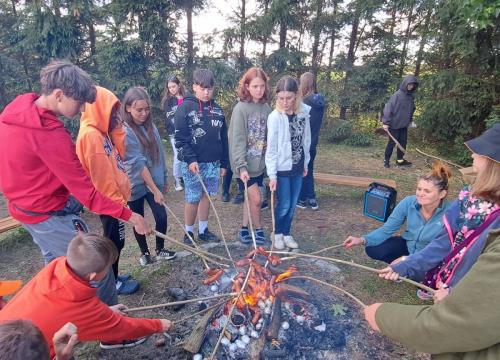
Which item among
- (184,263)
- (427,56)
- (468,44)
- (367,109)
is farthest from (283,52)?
(184,263)

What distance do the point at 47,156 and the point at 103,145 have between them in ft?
2.00

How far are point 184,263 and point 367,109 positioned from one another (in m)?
9.05

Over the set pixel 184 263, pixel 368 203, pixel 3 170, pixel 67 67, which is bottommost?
pixel 184 263

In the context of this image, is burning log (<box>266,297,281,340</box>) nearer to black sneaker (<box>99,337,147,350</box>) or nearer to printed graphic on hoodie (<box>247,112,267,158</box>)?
black sneaker (<box>99,337,147,350</box>)

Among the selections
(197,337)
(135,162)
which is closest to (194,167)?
(135,162)

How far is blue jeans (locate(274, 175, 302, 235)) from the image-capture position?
13.4 ft

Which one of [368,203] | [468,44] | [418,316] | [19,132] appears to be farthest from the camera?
[468,44]

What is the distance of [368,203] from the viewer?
16.5 feet

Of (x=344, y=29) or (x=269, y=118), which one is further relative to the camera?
(x=344, y=29)

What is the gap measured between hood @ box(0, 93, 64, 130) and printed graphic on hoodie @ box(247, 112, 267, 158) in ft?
7.42

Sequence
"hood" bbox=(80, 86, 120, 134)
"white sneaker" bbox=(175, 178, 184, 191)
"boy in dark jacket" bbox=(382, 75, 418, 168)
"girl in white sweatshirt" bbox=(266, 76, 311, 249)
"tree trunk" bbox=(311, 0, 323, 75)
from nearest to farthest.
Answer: "hood" bbox=(80, 86, 120, 134) < "girl in white sweatshirt" bbox=(266, 76, 311, 249) < "white sneaker" bbox=(175, 178, 184, 191) < "boy in dark jacket" bbox=(382, 75, 418, 168) < "tree trunk" bbox=(311, 0, 323, 75)

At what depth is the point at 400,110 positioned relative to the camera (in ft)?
24.8

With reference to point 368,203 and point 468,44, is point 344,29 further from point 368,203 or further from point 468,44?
point 368,203

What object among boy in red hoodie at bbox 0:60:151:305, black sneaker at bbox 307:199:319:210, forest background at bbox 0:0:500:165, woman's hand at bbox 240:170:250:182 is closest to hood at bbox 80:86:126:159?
boy in red hoodie at bbox 0:60:151:305
